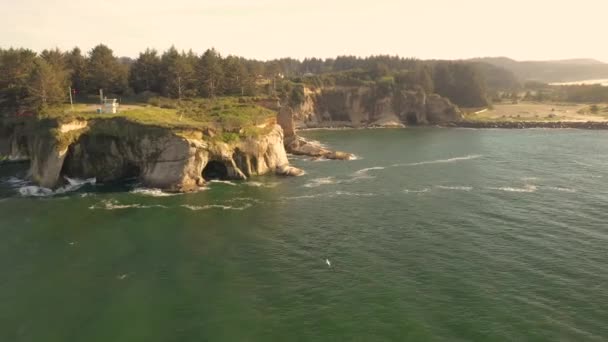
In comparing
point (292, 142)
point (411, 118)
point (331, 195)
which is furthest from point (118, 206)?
point (411, 118)

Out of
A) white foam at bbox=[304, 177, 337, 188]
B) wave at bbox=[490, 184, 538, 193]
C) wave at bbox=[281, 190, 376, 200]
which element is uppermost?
wave at bbox=[490, 184, 538, 193]

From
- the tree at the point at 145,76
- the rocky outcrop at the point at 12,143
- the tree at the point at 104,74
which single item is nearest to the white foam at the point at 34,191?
the rocky outcrop at the point at 12,143

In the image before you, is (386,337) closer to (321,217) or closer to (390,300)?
(390,300)

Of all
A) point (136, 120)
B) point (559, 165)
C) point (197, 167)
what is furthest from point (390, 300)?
point (559, 165)

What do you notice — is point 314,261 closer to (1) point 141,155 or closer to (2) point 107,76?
(1) point 141,155

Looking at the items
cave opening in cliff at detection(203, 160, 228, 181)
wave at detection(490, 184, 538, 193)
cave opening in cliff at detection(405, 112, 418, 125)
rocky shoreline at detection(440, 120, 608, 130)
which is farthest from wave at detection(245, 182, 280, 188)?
cave opening in cliff at detection(405, 112, 418, 125)

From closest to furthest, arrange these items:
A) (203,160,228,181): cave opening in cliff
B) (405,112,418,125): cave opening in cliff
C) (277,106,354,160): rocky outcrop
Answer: (203,160,228,181): cave opening in cliff → (277,106,354,160): rocky outcrop → (405,112,418,125): cave opening in cliff

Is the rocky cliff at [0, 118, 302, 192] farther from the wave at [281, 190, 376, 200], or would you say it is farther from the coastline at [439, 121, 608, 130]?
the coastline at [439, 121, 608, 130]
